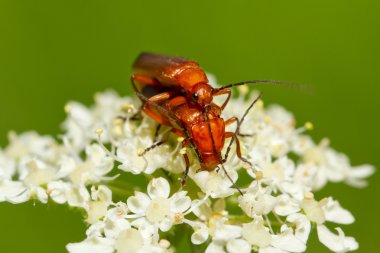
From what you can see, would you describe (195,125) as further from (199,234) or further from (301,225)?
(301,225)

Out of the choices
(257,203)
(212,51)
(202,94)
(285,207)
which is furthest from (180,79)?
(212,51)

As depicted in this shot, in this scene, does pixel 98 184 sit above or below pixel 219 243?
above

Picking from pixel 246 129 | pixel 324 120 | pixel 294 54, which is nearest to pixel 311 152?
pixel 246 129

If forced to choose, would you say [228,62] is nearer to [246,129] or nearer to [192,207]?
[246,129]

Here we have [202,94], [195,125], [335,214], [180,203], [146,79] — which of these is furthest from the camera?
[146,79]

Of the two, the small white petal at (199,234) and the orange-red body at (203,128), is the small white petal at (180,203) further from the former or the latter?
the orange-red body at (203,128)

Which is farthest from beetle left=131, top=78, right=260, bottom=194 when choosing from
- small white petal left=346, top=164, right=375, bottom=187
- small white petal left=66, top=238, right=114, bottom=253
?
small white petal left=346, top=164, right=375, bottom=187

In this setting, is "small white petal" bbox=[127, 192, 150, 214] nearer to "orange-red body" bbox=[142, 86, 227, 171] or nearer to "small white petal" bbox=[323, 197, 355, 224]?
"orange-red body" bbox=[142, 86, 227, 171]
